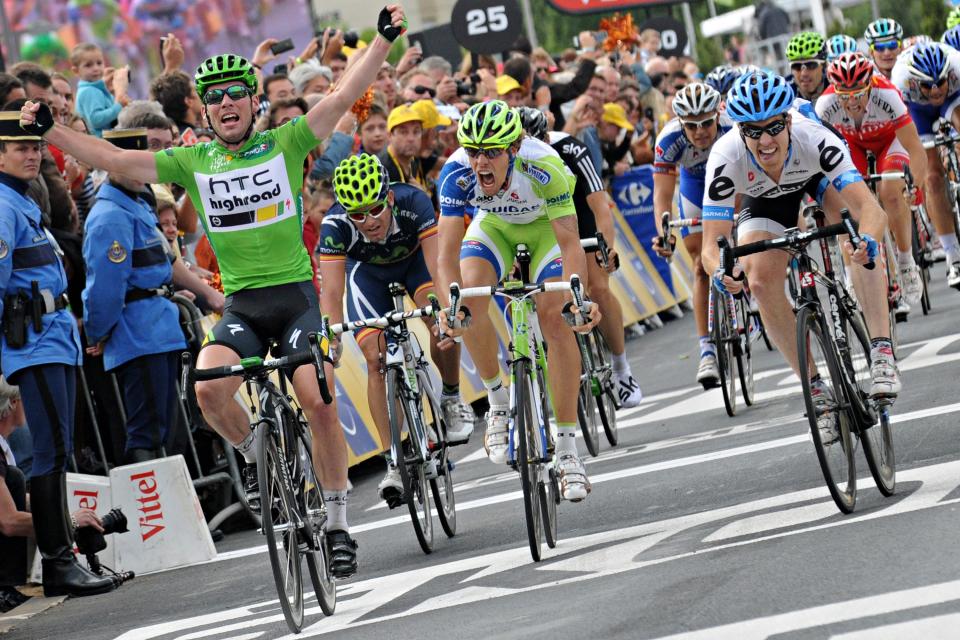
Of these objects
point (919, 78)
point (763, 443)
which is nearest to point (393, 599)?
point (763, 443)

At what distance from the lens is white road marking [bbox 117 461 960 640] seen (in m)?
8.40

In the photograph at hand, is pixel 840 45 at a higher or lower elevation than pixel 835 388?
higher

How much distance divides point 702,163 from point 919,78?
293cm

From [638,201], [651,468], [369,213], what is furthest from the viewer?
[638,201]

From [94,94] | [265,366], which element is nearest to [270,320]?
[265,366]

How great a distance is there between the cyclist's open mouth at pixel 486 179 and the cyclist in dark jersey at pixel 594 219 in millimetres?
2235

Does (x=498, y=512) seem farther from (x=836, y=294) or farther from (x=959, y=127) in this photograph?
(x=959, y=127)

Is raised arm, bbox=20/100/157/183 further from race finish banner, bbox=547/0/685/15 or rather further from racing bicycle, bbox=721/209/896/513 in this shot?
race finish banner, bbox=547/0/685/15

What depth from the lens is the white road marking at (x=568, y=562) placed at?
8.40m

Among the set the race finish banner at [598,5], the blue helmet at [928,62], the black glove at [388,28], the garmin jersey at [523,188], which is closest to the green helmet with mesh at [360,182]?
the garmin jersey at [523,188]

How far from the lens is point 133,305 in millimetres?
12039

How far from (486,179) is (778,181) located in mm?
1596

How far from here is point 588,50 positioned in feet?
78.9

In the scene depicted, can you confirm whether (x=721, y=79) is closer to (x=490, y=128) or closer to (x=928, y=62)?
(x=928, y=62)
